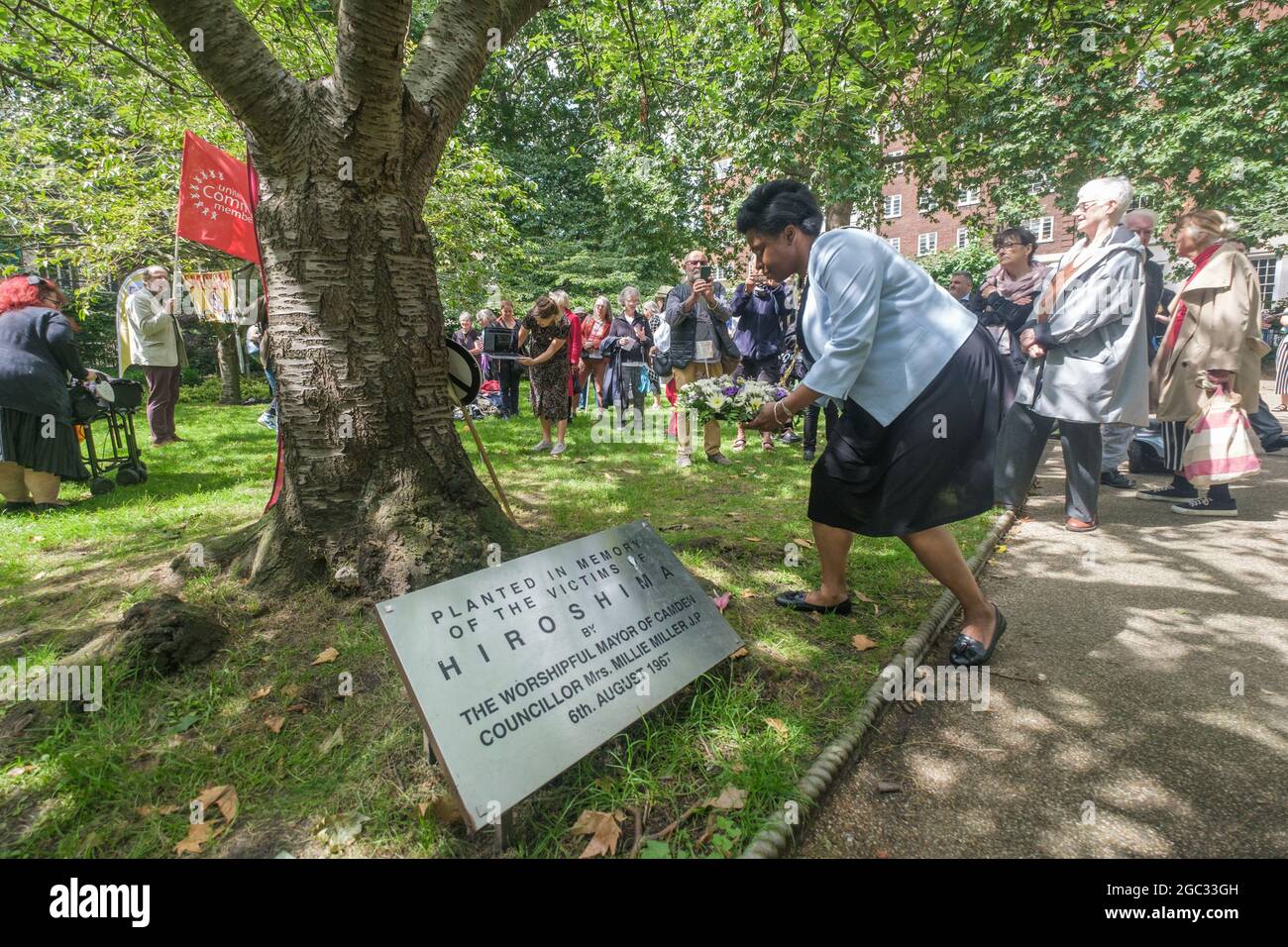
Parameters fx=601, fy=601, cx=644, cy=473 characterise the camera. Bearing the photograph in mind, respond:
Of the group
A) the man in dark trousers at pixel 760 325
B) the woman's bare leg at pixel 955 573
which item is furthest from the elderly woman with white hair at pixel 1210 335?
the woman's bare leg at pixel 955 573

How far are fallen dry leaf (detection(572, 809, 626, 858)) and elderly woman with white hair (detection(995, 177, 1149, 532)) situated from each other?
4734 mm

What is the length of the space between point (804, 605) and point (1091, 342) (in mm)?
3415

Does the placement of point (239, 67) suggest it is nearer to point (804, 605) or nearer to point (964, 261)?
point (804, 605)

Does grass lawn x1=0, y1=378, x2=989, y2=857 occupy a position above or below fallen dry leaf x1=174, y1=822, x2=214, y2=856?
above

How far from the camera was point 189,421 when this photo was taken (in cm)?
1190

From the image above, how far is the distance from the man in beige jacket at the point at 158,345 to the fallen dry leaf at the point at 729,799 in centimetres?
999

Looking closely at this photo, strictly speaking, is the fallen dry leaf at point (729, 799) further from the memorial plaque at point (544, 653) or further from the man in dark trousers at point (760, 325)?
the man in dark trousers at point (760, 325)

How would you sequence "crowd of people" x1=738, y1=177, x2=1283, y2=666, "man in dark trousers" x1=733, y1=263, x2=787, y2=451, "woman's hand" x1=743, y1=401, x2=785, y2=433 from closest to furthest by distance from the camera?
"crowd of people" x1=738, y1=177, x2=1283, y2=666
"woman's hand" x1=743, y1=401, x2=785, y2=433
"man in dark trousers" x1=733, y1=263, x2=787, y2=451

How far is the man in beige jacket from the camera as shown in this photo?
8.69 m

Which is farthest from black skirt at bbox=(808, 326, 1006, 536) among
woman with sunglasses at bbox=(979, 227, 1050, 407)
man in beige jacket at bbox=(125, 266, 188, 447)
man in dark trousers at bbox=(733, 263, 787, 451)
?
man in beige jacket at bbox=(125, 266, 188, 447)

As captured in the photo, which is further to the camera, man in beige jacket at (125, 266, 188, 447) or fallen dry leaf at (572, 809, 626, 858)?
man in beige jacket at (125, 266, 188, 447)

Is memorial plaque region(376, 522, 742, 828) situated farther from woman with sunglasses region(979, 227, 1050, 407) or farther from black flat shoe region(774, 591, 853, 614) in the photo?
woman with sunglasses region(979, 227, 1050, 407)

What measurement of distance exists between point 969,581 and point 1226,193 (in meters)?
24.9

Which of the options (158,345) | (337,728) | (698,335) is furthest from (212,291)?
(337,728)
